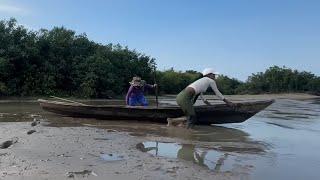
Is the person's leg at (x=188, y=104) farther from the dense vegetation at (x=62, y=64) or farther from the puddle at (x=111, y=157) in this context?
the dense vegetation at (x=62, y=64)

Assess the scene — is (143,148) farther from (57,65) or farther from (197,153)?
(57,65)

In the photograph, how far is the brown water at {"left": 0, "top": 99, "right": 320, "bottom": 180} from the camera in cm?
640

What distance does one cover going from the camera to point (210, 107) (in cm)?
1173

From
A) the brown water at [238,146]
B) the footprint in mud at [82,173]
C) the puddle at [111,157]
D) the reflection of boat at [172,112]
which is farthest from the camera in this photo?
the reflection of boat at [172,112]

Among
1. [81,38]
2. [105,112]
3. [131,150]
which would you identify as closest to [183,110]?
[105,112]

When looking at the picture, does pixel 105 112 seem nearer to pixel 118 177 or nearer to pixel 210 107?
pixel 210 107

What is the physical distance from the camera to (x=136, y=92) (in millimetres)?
13734

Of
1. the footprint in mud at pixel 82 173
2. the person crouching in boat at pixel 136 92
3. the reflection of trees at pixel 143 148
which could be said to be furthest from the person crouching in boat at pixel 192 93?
the footprint in mud at pixel 82 173

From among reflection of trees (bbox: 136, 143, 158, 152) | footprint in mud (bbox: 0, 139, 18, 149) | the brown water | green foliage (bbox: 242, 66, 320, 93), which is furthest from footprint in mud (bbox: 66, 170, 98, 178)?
green foliage (bbox: 242, 66, 320, 93)

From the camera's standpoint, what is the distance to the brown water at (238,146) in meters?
6.40

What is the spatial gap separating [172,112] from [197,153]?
470 centimetres

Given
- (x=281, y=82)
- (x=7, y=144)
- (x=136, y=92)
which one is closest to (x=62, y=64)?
(x=136, y=92)

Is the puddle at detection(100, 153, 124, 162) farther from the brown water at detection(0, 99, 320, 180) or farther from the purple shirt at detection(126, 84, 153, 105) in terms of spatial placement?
the purple shirt at detection(126, 84, 153, 105)

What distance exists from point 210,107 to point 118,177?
6.63 meters
